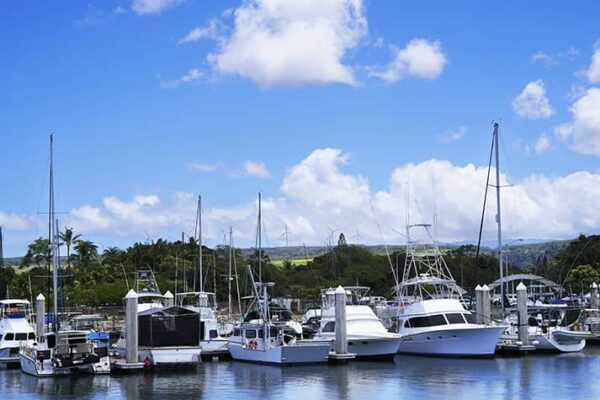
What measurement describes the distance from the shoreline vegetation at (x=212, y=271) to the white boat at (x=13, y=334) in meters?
28.4

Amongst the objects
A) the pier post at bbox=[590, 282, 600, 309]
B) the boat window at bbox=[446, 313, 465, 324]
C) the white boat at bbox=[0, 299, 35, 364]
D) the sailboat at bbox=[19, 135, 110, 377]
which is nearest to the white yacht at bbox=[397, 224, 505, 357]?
the boat window at bbox=[446, 313, 465, 324]

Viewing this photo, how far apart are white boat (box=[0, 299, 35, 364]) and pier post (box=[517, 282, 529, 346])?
3129 cm

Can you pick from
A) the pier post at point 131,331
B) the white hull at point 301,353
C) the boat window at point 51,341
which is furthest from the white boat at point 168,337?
the white hull at point 301,353

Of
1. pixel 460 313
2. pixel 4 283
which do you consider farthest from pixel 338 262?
pixel 460 313

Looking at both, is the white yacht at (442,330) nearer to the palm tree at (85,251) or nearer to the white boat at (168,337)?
the white boat at (168,337)

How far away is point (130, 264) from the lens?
114m

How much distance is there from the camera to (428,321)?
55594mm

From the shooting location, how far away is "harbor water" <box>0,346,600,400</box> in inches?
1564

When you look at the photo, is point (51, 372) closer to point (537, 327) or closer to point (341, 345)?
point (341, 345)

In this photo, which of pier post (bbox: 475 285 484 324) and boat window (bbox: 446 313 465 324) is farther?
pier post (bbox: 475 285 484 324)

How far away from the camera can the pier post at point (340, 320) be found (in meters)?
49.5

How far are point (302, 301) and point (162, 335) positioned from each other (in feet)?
177

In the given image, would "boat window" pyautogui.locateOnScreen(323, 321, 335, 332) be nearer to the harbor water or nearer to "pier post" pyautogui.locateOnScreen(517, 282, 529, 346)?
the harbor water

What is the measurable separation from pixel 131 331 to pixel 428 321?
1971 cm
